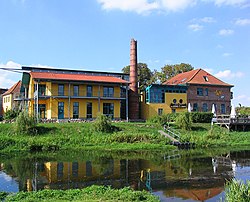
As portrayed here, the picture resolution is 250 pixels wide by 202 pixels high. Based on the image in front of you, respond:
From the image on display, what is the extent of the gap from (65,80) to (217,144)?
18.2 metres

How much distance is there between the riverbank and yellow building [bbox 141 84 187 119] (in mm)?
9858

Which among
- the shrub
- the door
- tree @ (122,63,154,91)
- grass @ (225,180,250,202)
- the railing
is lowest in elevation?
grass @ (225,180,250,202)

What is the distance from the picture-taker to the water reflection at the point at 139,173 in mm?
12305

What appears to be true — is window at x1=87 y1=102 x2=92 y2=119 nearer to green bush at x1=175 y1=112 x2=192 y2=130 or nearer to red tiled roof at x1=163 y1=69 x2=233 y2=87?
green bush at x1=175 y1=112 x2=192 y2=130

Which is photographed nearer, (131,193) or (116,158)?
(131,193)

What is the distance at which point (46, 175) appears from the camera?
1486cm

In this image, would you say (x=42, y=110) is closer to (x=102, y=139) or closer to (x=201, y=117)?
(x=102, y=139)

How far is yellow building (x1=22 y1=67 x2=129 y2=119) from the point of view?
1393 inches

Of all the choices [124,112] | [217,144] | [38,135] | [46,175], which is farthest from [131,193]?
[124,112]

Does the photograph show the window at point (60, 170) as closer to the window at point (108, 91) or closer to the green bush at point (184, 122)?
the green bush at point (184, 122)

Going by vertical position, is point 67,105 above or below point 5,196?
above

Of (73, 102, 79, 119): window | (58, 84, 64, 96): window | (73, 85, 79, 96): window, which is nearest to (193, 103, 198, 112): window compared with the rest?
(73, 102, 79, 119): window

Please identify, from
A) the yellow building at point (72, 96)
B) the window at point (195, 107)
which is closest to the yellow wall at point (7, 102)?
the yellow building at point (72, 96)

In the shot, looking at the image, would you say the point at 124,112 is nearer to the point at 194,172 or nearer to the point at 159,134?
the point at 159,134
